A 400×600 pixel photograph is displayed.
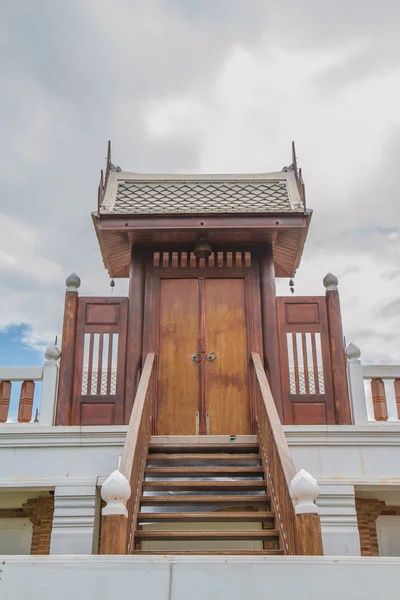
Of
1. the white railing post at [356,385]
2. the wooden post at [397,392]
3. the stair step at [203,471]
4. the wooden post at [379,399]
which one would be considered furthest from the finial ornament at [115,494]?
the wooden post at [397,392]

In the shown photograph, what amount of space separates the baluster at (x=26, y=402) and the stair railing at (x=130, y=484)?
124 centimetres

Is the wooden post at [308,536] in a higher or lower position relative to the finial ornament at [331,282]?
lower

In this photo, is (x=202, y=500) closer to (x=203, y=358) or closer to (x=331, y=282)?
(x=203, y=358)

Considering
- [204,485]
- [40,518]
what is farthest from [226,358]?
[40,518]

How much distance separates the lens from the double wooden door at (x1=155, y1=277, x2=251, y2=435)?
7.17 metres

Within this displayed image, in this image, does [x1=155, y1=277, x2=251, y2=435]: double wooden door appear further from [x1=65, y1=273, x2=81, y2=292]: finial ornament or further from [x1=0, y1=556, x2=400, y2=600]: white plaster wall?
[x1=0, y1=556, x2=400, y2=600]: white plaster wall

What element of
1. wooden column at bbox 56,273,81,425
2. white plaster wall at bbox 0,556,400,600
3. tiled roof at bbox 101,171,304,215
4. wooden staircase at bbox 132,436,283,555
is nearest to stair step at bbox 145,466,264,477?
wooden staircase at bbox 132,436,283,555

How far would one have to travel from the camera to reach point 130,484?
15.7 feet

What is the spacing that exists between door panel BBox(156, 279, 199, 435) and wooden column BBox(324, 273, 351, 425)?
1597 mm

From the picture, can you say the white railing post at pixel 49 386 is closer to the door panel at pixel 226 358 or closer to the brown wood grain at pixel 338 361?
the door panel at pixel 226 358

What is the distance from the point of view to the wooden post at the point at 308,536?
13.2ft

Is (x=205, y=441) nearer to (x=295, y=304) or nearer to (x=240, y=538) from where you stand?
(x=240, y=538)

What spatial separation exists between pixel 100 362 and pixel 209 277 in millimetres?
1730

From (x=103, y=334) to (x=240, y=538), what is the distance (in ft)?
11.0
